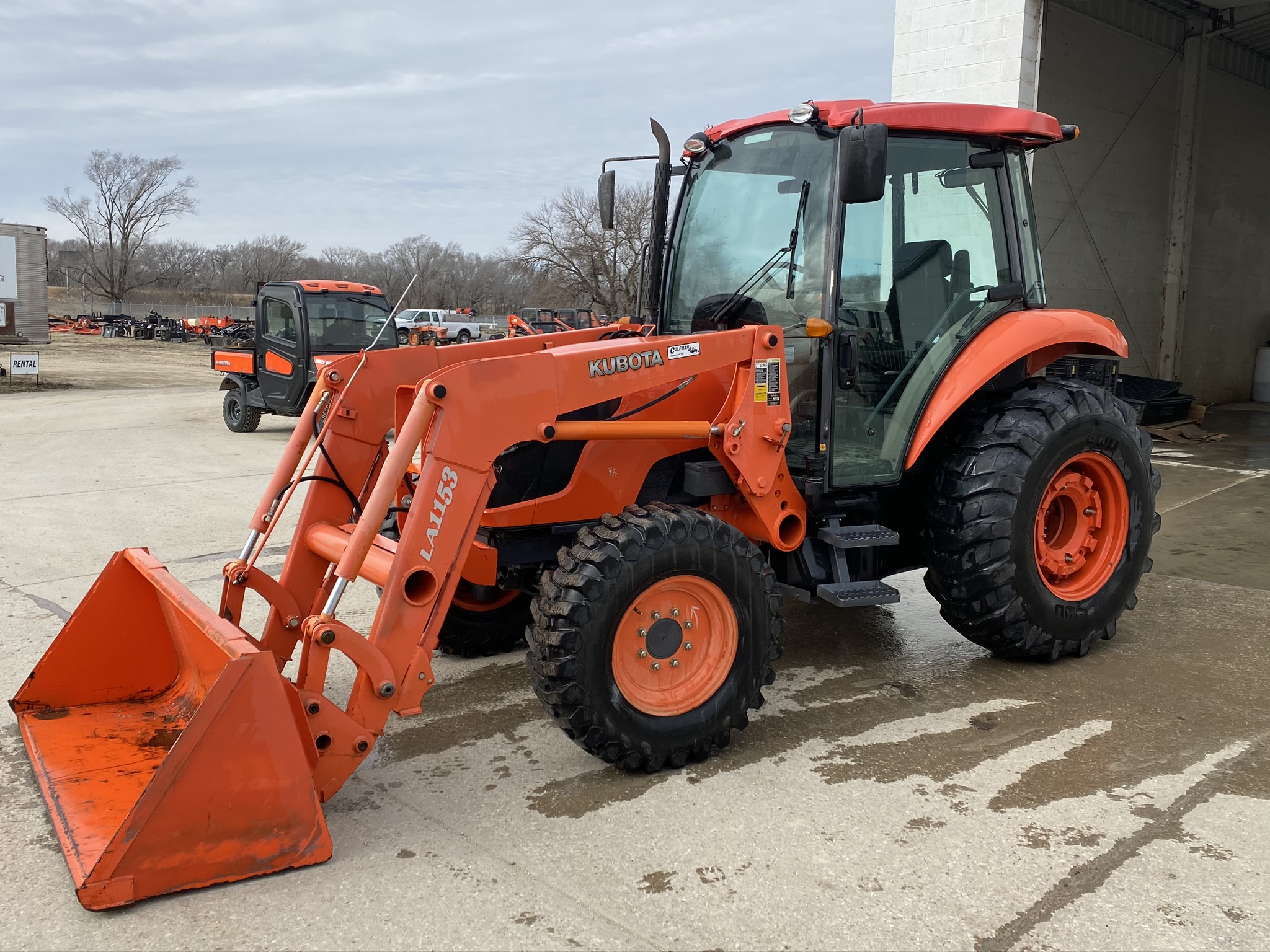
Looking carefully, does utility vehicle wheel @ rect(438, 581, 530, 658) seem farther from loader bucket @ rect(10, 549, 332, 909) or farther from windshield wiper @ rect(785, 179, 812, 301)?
windshield wiper @ rect(785, 179, 812, 301)

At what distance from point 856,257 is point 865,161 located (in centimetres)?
61

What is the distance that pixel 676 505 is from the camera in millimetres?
3939

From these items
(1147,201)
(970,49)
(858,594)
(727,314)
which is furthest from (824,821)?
(1147,201)

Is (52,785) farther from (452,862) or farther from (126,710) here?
(452,862)

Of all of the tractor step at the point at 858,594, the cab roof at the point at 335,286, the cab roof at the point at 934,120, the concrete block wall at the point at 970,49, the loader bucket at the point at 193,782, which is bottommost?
the loader bucket at the point at 193,782

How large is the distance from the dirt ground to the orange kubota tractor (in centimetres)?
1870

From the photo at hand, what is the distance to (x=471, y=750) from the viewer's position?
3.86m

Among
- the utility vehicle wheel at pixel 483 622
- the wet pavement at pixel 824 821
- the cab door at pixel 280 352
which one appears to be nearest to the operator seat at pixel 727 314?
the utility vehicle wheel at pixel 483 622

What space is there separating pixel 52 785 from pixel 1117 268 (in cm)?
1521

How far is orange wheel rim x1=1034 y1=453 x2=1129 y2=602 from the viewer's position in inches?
190

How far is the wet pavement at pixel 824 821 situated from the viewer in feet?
8.95

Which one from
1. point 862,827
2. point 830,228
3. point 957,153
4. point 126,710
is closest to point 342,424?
point 126,710

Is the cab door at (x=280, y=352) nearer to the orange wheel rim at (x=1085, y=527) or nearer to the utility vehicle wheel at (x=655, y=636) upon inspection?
the orange wheel rim at (x=1085, y=527)

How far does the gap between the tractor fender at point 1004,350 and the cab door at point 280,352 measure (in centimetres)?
1074
